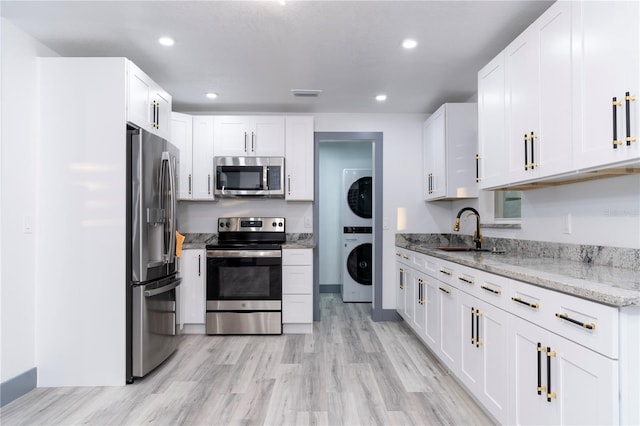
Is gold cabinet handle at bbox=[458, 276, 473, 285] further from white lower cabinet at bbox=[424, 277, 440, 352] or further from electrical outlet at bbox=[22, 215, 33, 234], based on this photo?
electrical outlet at bbox=[22, 215, 33, 234]

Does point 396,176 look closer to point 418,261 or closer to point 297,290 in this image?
point 418,261

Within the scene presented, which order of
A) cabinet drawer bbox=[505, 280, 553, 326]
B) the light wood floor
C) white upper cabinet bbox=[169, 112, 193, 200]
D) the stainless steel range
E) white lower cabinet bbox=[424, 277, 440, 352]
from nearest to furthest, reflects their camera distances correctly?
cabinet drawer bbox=[505, 280, 553, 326] → the light wood floor → white lower cabinet bbox=[424, 277, 440, 352] → the stainless steel range → white upper cabinet bbox=[169, 112, 193, 200]

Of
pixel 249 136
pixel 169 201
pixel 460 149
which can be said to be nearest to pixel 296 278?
pixel 169 201

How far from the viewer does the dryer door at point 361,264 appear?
201 inches

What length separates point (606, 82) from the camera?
1459 millimetres

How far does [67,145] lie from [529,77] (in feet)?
9.81

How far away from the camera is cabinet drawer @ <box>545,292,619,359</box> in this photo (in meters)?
1.12

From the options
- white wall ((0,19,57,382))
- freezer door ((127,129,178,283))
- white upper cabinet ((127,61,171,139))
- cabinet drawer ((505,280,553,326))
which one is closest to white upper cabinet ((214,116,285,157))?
white upper cabinet ((127,61,171,139))

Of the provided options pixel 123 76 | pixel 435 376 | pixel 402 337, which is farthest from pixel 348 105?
pixel 435 376

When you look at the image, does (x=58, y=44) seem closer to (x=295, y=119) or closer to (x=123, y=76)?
(x=123, y=76)

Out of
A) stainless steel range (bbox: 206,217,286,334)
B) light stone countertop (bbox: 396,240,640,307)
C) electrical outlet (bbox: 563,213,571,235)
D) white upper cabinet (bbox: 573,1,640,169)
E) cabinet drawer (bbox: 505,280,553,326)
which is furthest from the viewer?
stainless steel range (bbox: 206,217,286,334)

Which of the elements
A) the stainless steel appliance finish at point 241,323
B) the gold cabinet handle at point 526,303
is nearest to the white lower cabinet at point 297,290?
the stainless steel appliance finish at point 241,323

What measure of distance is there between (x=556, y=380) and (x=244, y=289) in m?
2.80

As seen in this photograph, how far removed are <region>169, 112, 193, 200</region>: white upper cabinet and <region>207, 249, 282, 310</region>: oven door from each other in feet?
2.47
